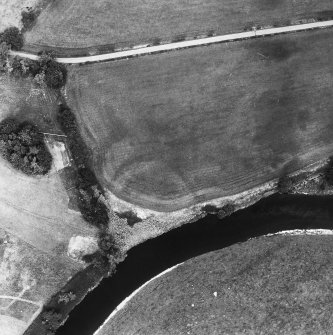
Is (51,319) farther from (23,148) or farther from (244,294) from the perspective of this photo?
(244,294)

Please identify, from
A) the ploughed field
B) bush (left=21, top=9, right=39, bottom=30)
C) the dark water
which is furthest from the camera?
the ploughed field

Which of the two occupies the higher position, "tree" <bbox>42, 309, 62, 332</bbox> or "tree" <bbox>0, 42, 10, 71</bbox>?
"tree" <bbox>0, 42, 10, 71</bbox>

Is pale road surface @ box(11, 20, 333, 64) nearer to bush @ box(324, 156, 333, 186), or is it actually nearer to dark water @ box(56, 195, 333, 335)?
bush @ box(324, 156, 333, 186)

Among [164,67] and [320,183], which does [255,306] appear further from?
→ [164,67]

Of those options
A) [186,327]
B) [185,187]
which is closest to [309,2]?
[185,187]

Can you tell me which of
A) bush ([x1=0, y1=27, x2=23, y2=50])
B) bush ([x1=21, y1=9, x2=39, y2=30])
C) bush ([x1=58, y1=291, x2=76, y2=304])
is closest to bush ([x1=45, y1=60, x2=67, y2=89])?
bush ([x1=0, y1=27, x2=23, y2=50])

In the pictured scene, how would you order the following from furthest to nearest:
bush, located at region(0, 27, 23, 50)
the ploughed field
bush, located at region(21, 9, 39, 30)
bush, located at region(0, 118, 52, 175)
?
the ploughed field
bush, located at region(21, 9, 39, 30)
bush, located at region(0, 27, 23, 50)
bush, located at region(0, 118, 52, 175)

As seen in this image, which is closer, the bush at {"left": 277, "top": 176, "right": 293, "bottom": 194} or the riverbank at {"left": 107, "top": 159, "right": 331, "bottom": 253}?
the riverbank at {"left": 107, "top": 159, "right": 331, "bottom": 253}

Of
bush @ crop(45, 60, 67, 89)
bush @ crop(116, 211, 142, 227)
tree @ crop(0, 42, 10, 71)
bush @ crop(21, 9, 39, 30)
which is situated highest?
bush @ crop(21, 9, 39, 30)
